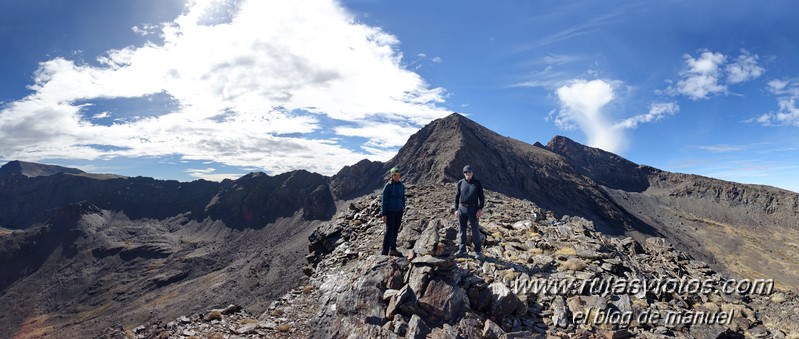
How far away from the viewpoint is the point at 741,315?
10453mm

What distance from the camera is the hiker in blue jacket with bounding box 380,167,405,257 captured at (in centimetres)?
1180

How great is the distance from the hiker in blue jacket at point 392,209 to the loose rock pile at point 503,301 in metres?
0.96

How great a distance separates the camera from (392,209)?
12.0 meters

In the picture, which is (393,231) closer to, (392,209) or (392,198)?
(392,209)

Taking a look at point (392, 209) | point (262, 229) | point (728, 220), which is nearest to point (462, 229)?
point (392, 209)

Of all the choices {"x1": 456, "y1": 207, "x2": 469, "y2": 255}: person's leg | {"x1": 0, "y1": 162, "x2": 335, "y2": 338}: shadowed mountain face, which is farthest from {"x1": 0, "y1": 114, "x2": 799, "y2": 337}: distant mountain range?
{"x1": 456, "y1": 207, "x2": 469, "y2": 255}: person's leg

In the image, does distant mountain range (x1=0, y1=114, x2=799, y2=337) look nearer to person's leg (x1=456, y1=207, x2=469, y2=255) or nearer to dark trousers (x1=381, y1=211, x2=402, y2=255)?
dark trousers (x1=381, y1=211, x2=402, y2=255)

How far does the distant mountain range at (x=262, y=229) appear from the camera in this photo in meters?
91.1

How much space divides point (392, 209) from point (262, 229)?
5591 inches

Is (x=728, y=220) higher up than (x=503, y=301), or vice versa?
(x=728, y=220)

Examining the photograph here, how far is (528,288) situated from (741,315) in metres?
6.70

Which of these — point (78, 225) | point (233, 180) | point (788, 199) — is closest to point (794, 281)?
point (788, 199)

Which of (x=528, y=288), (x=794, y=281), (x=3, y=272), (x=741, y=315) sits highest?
(x=794, y=281)

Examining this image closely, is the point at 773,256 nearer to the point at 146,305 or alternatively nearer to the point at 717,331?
the point at 717,331
